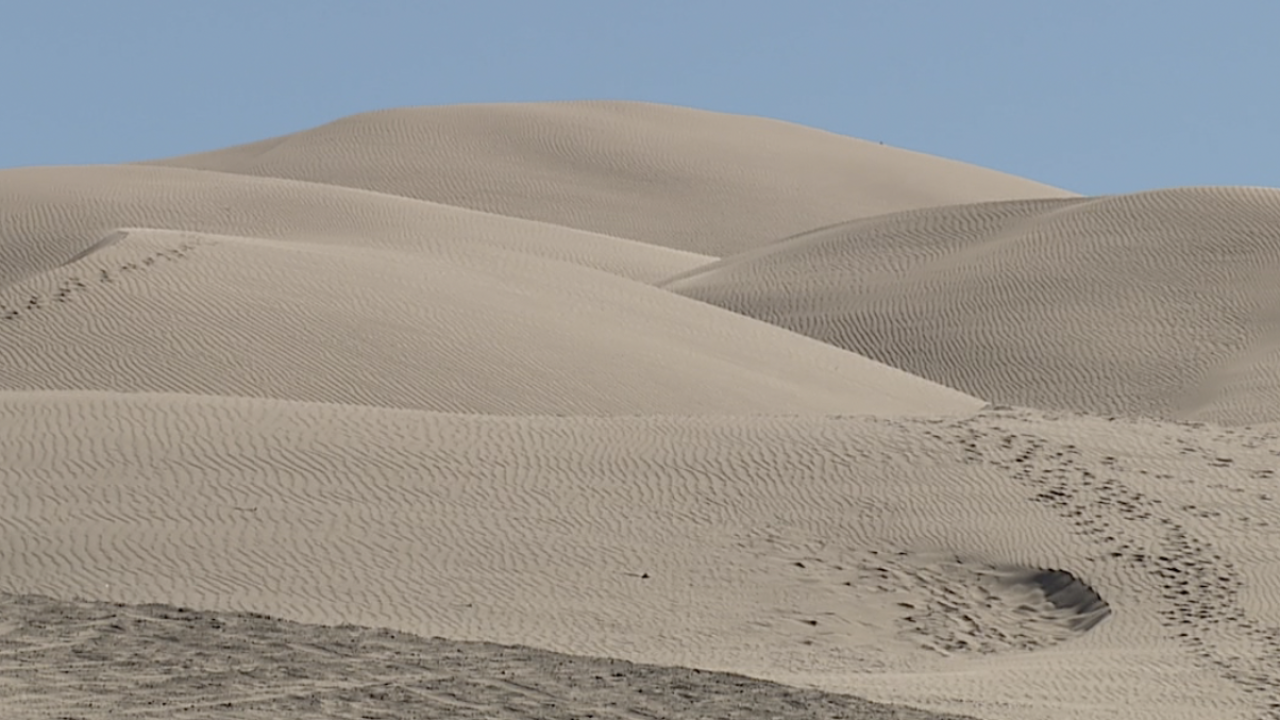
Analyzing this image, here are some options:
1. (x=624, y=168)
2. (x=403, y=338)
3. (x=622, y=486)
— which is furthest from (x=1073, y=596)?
(x=624, y=168)

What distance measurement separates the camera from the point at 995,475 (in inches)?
669

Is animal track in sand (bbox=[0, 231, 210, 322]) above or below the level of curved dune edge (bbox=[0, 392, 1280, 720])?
above

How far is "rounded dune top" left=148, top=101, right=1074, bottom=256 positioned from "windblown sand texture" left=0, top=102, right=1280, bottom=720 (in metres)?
22.1

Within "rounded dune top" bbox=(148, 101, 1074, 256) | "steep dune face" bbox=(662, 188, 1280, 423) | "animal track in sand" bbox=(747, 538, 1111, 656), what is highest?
"rounded dune top" bbox=(148, 101, 1074, 256)

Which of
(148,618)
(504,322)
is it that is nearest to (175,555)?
(148,618)

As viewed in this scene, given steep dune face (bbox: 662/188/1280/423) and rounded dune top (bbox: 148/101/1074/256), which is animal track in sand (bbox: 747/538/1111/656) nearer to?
steep dune face (bbox: 662/188/1280/423)

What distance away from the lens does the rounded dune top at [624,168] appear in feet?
189

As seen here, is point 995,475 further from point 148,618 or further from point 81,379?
point 81,379

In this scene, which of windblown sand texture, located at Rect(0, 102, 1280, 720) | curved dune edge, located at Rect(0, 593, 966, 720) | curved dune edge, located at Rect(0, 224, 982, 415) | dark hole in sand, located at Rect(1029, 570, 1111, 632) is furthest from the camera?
curved dune edge, located at Rect(0, 224, 982, 415)

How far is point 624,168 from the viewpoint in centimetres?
6138

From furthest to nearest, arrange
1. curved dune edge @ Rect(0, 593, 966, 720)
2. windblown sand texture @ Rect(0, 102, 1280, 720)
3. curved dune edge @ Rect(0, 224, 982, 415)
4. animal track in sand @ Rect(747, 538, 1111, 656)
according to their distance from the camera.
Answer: curved dune edge @ Rect(0, 224, 982, 415)
animal track in sand @ Rect(747, 538, 1111, 656)
windblown sand texture @ Rect(0, 102, 1280, 720)
curved dune edge @ Rect(0, 593, 966, 720)

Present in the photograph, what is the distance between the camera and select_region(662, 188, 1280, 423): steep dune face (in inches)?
1193

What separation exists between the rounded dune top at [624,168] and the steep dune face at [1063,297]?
17.8 m

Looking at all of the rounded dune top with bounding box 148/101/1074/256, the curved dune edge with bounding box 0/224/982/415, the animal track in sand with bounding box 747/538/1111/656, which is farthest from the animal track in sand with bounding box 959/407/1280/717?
the rounded dune top with bounding box 148/101/1074/256
